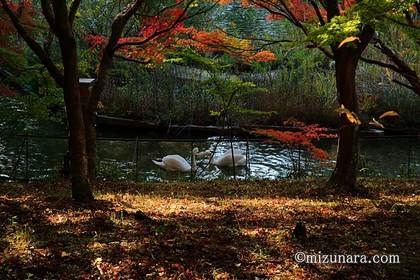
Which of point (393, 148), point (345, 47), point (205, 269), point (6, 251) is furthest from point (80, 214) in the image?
point (393, 148)

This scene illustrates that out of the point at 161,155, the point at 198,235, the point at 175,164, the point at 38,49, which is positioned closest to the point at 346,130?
the point at 198,235

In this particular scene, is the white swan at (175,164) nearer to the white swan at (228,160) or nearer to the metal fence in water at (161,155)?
the metal fence in water at (161,155)

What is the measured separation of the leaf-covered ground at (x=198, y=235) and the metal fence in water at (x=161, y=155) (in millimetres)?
4212

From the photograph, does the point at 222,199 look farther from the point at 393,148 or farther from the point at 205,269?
the point at 393,148

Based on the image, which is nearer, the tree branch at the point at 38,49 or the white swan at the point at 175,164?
the tree branch at the point at 38,49

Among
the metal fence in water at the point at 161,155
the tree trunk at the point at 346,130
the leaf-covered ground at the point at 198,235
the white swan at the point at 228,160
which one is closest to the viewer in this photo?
the leaf-covered ground at the point at 198,235

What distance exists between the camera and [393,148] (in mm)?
14859

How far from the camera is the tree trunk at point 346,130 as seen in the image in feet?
22.4

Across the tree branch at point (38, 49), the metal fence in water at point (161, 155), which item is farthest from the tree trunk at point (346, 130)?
the tree branch at point (38, 49)

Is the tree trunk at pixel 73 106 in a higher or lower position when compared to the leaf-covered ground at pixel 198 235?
higher

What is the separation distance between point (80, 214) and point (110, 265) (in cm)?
174

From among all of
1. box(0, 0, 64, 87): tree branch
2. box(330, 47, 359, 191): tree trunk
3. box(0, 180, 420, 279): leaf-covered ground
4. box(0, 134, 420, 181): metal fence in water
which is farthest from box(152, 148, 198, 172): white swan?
box(0, 0, 64, 87): tree branch

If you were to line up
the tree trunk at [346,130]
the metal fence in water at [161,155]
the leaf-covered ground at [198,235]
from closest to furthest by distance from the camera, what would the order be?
the leaf-covered ground at [198,235] < the tree trunk at [346,130] < the metal fence in water at [161,155]

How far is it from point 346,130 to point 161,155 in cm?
753
